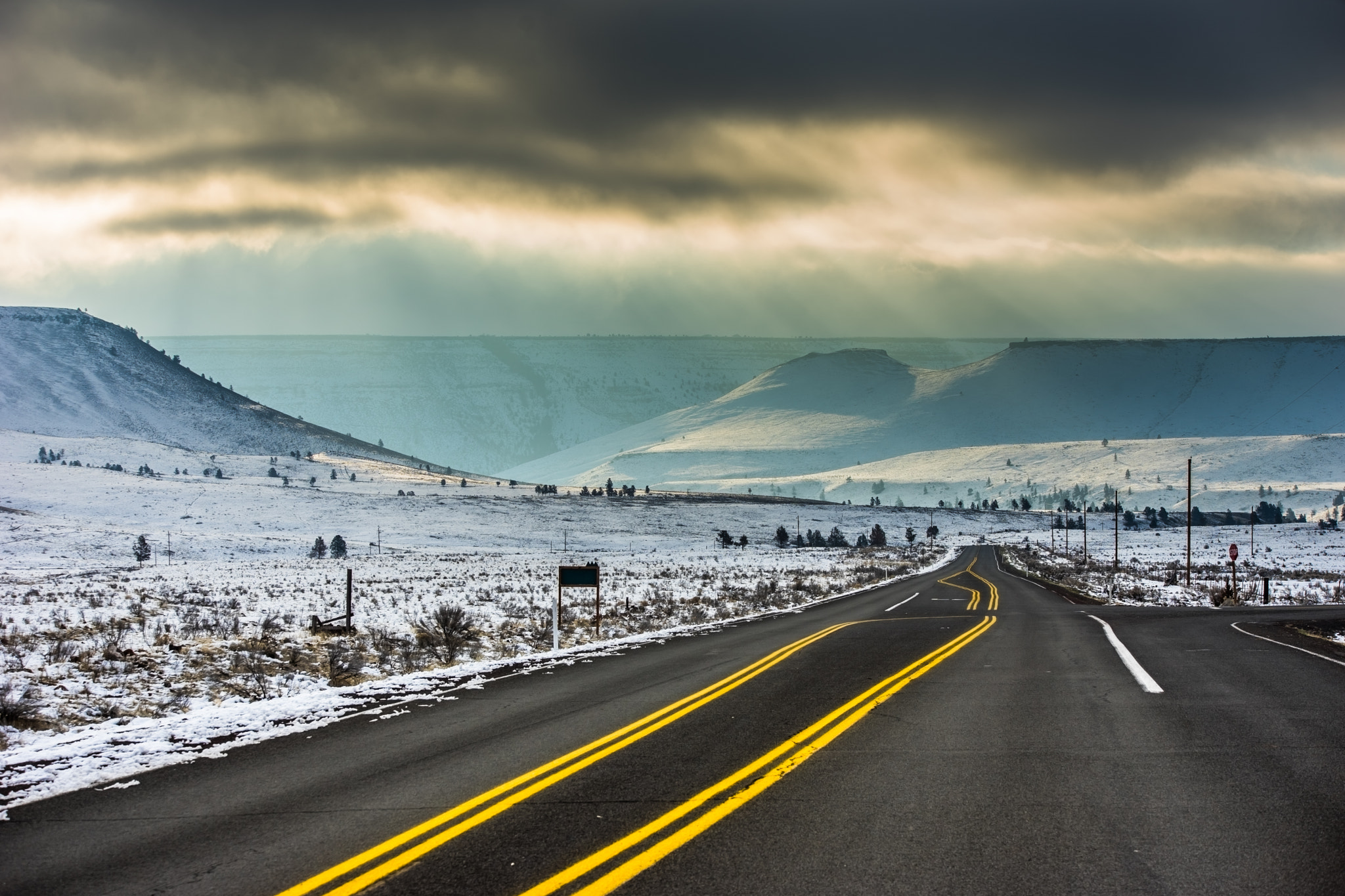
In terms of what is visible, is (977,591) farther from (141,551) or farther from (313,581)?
(141,551)

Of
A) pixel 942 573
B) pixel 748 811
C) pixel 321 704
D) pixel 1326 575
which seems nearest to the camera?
pixel 748 811

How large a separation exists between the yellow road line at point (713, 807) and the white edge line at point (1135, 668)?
3.30 m

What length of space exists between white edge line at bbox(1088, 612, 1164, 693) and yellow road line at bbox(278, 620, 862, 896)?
17.9 feet

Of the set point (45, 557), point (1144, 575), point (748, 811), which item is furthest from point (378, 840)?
point (45, 557)

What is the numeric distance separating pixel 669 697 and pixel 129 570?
52393mm

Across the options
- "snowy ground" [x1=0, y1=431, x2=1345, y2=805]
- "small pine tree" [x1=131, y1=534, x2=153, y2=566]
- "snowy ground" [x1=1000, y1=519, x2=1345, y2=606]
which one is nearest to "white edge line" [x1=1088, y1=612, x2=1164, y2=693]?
"snowy ground" [x1=0, y1=431, x2=1345, y2=805]

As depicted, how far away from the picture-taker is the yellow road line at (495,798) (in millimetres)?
5742

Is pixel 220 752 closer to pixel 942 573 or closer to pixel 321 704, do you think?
pixel 321 704

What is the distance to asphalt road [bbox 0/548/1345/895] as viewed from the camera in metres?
5.82

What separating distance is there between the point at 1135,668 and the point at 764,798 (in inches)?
378

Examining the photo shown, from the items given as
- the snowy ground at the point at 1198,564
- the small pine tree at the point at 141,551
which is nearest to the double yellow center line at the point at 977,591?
the snowy ground at the point at 1198,564

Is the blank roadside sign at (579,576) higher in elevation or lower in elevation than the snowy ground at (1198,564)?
higher

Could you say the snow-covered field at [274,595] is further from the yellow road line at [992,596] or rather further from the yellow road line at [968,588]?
the yellow road line at [992,596]

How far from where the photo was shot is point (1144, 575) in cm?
6306
